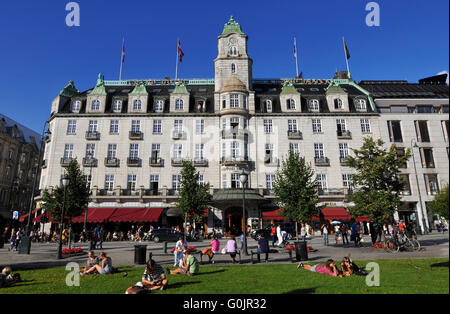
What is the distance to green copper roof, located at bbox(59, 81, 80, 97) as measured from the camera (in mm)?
42431

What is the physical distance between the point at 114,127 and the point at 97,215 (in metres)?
12.9

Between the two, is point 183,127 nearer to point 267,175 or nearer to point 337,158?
point 267,175

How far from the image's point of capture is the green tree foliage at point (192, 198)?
32031 mm

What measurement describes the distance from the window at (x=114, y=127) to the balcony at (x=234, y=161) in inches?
647

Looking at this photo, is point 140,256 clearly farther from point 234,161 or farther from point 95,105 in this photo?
point 95,105

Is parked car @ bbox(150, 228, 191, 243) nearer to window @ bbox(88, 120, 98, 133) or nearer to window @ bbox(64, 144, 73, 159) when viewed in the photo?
window @ bbox(64, 144, 73, 159)

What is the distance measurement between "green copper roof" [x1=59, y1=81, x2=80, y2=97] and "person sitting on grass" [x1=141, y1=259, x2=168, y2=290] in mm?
41871

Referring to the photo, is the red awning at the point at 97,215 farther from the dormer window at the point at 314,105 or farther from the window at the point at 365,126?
the window at the point at 365,126

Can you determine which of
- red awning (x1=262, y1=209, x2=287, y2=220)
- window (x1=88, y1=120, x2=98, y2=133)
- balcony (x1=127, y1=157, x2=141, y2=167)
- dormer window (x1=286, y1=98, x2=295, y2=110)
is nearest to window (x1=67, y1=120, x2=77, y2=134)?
window (x1=88, y1=120, x2=98, y2=133)

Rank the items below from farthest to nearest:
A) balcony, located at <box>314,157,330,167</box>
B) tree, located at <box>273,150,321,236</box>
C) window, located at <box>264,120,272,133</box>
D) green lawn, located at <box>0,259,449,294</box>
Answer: window, located at <box>264,120,272,133</box> → balcony, located at <box>314,157,330,167</box> → tree, located at <box>273,150,321,236</box> → green lawn, located at <box>0,259,449,294</box>

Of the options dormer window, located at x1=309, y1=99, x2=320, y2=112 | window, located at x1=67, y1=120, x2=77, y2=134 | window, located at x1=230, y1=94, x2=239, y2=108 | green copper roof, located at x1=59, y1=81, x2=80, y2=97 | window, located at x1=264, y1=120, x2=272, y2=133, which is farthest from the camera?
green copper roof, located at x1=59, y1=81, x2=80, y2=97
